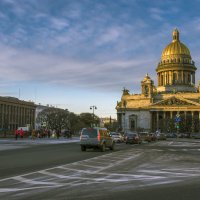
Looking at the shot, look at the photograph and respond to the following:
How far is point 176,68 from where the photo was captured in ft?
535

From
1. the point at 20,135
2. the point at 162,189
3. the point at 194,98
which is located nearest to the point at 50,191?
the point at 162,189

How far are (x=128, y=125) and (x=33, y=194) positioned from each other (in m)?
159

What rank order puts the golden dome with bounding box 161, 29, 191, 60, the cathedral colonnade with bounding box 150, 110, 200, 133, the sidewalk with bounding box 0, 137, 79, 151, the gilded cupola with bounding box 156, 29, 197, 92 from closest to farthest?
the sidewalk with bounding box 0, 137, 79, 151 < the cathedral colonnade with bounding box 150, 110, 200, 133 < the gilded cupola with bounding box 156, 29, 197, 92 < the golden dome with bounding box 161, 29, 191, 60

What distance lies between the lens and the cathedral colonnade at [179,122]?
140125 millimetres

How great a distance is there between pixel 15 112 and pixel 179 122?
66.7 meters

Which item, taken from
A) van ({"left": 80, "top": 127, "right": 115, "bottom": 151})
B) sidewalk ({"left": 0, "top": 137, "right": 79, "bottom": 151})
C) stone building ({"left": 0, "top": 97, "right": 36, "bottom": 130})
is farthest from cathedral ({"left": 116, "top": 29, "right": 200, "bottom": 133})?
van ({"left": 80, "top": 127, "right": 115, "bottom": 151})

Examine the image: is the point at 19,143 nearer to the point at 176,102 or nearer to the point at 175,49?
the point at 176,102

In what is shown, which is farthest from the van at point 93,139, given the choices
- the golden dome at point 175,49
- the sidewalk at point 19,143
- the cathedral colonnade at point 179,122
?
the golden dome at point 175,49

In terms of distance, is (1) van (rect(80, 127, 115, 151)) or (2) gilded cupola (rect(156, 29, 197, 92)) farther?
(2) gilded cupola (rect(156, 29, 197, 92))

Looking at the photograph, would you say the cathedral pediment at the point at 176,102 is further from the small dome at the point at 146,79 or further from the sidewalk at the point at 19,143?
the sidewalk at the point at 19,143

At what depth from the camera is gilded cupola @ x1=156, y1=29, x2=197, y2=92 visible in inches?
6407

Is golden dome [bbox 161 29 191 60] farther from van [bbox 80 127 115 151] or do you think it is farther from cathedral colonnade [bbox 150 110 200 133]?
van [bbox 80 127 115 151]

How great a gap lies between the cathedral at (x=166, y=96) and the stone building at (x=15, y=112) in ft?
123

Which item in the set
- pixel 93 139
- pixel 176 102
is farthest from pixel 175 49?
pixel 93 139
